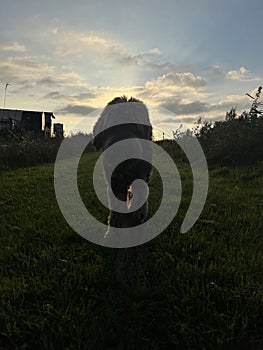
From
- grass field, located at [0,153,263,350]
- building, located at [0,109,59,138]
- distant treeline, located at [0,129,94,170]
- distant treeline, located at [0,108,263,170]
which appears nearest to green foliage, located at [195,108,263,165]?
distant treeline, located at [0,108,263,170]

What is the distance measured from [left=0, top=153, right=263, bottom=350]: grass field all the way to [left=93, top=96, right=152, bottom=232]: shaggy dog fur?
1.55 ft

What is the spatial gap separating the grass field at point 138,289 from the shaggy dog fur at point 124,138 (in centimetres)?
47

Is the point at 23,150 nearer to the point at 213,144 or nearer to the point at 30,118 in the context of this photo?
the point at 213,144

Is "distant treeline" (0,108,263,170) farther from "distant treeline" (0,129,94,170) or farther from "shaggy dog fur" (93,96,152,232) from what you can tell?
"shaggy dog fur" (93,96,152,232)

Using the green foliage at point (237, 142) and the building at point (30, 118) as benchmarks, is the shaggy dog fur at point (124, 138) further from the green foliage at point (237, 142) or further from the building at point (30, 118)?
the building at point (30, 118)

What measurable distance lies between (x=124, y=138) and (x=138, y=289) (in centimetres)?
185

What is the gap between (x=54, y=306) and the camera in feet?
9.98

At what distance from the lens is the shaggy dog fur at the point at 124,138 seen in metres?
4.00

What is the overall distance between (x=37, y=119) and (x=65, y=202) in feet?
45.8

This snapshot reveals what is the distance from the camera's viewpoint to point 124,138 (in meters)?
4.42

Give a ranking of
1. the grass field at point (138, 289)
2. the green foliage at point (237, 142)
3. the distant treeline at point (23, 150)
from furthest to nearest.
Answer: the distant treeline at point (23, 150) < the green foliage at point (237, 142) < the grass field at point (138, 289)

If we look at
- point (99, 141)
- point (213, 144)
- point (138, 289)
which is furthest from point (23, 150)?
point (138, 289)

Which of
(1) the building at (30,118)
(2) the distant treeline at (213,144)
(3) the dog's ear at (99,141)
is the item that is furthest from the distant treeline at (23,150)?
(3) the dog's ear at (99,141)

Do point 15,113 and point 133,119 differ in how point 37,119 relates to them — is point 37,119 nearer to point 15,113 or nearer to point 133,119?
point 15,113
